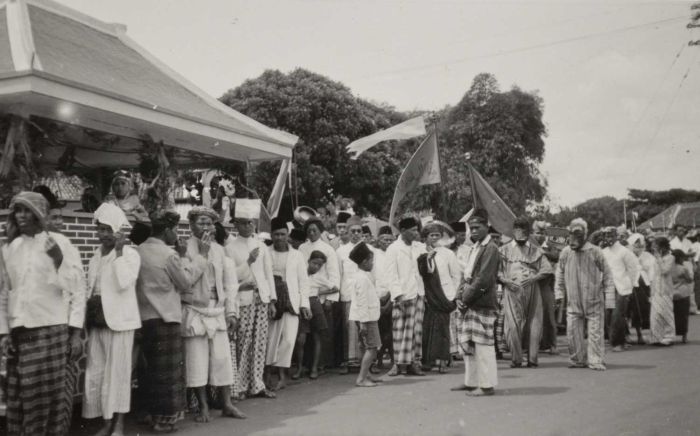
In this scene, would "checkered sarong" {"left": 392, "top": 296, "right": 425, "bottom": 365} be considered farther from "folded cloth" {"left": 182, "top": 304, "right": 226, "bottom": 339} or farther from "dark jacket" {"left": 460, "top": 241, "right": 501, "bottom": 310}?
"folded cloth" {"left": 182, "top": 304, "right": 226, "bottom": 339}

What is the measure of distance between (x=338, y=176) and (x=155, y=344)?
2358cm

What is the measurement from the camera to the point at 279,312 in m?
8.22

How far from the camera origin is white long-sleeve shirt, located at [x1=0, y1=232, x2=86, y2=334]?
5117 mm

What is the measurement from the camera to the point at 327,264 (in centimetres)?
946

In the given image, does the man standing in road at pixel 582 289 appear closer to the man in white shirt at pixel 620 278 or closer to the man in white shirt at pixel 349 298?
the man in white shirt at pixel 620 278

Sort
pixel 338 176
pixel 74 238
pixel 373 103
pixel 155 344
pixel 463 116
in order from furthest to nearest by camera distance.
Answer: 1. pixel 463 116
2. pixel 373 103
3. pixel 338 176
4. pixel 74 238
5. pixel 155 344

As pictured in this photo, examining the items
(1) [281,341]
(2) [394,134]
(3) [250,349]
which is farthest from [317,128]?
(3) [250,349]

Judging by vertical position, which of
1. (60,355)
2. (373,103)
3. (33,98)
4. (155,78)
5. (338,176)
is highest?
(373,103)

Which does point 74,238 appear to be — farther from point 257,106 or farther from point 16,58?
point 257,106

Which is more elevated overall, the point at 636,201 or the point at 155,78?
the point at 636,201

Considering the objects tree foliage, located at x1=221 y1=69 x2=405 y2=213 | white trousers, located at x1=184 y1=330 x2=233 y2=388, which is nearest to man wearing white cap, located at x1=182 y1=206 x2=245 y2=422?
white trousers, located at x1=184 y1=330 x2=233 y2=388

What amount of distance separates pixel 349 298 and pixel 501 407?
3.69 metres

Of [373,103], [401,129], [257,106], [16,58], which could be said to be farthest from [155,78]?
[373,103]

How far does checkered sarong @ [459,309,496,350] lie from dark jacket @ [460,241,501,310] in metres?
0.07
